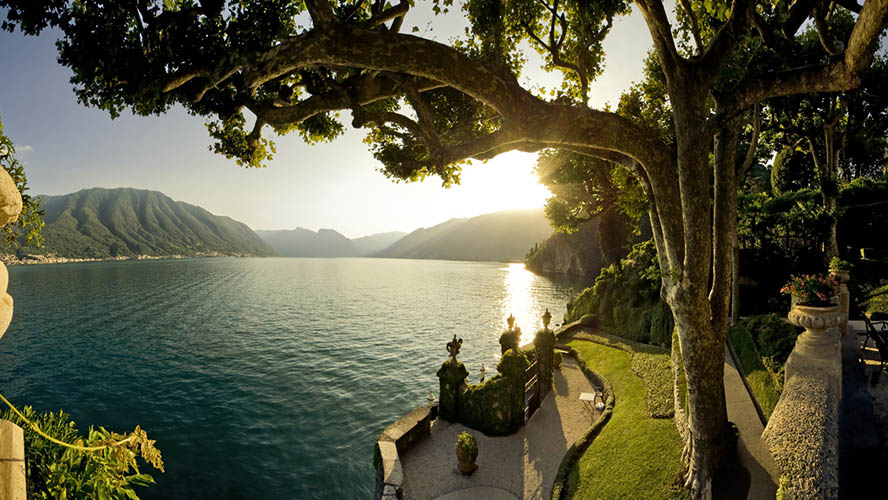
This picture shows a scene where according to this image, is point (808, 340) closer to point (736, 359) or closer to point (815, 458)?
point (815, 458)

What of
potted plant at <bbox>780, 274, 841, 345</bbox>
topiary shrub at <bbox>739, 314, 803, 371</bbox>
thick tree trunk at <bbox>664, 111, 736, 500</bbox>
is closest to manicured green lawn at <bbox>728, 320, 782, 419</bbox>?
topiary shrub at <bbox>739, 314, 803, 371</bbox>

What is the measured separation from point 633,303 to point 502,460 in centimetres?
1581

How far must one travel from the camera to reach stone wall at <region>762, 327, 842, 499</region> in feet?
17.3

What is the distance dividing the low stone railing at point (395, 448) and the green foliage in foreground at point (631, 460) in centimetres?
461

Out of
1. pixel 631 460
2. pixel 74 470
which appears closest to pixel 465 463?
pixel 631 460

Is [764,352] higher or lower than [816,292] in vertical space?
lower

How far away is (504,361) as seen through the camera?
1381 cm

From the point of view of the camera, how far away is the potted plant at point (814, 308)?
738cm

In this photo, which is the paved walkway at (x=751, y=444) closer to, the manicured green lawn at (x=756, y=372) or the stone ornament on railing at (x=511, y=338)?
the manicured green lawn at (x=756, y=372)

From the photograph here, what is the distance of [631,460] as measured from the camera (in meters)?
9.61

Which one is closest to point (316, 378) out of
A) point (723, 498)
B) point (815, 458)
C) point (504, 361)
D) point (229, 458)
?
point (229, 458)

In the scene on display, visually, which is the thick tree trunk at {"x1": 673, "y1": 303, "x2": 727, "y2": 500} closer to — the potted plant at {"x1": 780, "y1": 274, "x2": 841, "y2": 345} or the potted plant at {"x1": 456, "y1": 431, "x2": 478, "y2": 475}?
the potted plant at {"x1": 780, "y1": 274, "x2": 841, "y2": 345}

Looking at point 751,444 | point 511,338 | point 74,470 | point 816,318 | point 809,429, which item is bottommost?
point 751,444

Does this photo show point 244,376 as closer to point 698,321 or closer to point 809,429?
point 698,321
